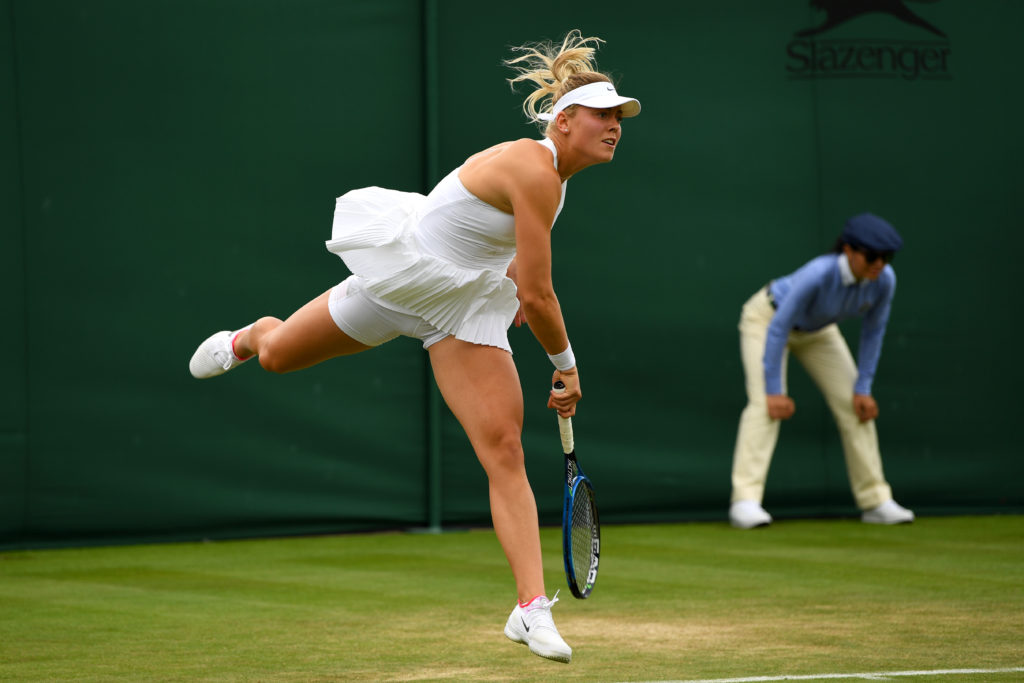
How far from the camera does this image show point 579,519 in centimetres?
485

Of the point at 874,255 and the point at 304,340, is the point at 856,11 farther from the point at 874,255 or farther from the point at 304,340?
the point at 304,340

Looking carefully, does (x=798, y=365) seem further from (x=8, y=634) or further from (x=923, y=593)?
(x=8, y=634)

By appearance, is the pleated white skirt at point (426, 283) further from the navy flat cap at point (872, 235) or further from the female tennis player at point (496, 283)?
the navy flat cap at point (872, 235)

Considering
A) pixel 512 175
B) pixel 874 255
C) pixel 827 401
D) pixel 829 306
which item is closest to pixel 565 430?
pixel 512 175

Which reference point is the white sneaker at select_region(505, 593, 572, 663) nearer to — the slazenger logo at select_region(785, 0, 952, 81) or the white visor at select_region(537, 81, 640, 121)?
the white visor at select_region(537, 81, 640, 121)

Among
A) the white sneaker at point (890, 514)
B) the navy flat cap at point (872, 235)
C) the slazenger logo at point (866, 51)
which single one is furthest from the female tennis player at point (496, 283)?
the slazenger logo at point (866, 51)

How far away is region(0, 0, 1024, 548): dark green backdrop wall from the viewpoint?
8016 mm

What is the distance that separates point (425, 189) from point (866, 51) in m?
2.97

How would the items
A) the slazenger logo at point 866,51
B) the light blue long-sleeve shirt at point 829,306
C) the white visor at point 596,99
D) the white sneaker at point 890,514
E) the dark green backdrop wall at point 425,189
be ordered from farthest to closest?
the slazenger logo at point 866,51, the white sneaker at point 890,514, the light blue long-sleeve shirt at point 829,306, the dark green backdrop wall at point 425,189, the white visor at point 596,99

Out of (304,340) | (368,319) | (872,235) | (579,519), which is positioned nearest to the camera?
(368,319)

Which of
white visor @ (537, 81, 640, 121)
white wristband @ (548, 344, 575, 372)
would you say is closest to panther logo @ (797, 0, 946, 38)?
white visor @ (537, 81, 640, 121)

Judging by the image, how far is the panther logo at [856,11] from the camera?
939cm

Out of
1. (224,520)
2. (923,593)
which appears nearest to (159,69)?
(224,520)

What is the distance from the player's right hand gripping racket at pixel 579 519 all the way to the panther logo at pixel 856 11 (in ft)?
17.6
